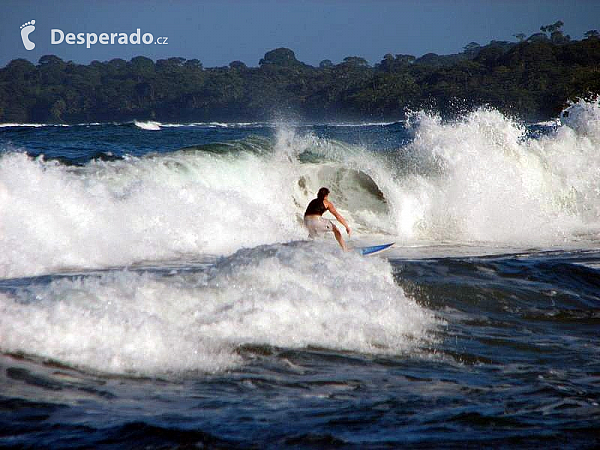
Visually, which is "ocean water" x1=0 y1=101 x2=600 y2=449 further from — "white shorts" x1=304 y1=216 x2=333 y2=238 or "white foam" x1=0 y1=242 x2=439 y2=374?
"white shorts" x1=304 y1=216 x2=333 y2=238

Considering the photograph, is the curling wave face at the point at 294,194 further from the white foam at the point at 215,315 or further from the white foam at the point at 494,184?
the white foam at the point at 215,315

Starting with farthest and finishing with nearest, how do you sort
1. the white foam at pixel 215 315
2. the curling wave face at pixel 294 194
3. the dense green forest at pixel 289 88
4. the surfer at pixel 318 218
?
the dense green forest at pixel 289 88 < the curling wave face at pixel 294 194 < the surfer at pixel 318 218 < the white foam at pixel 215 315

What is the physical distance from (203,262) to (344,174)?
7.93 meters

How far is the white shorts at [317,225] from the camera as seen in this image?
13.1 m

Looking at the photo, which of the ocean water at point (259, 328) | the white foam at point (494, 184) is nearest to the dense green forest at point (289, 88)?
the white foam at point (494, 184)

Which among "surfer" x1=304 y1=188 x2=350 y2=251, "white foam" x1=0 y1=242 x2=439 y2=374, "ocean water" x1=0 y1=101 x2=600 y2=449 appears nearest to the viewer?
"ocean water" x1=0 y1=101 x2=600 y2=449

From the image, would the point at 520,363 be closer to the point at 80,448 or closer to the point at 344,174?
the point at 80,448

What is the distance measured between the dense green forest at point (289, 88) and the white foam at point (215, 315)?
68516 millimetres

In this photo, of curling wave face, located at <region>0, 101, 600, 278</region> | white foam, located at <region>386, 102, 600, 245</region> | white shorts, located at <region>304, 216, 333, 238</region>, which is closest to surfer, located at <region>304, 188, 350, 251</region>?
white shorts, located at <region>304, 216, 333, 238</region>

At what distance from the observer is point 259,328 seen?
289 inches

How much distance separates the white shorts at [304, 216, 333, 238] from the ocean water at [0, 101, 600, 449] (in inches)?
64.7

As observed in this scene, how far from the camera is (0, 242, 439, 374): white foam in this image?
6.52m

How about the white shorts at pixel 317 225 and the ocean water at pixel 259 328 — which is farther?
the white shorts at pixel 317 225

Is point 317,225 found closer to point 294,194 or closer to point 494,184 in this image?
point 294,194
